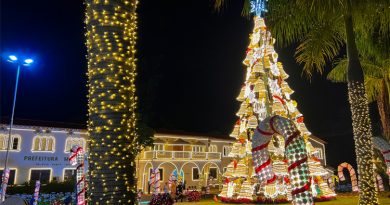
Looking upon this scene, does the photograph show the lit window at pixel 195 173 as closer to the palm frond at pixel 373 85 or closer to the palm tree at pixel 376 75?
the palm tree at pixel 376 75

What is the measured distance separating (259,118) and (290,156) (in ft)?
46.9

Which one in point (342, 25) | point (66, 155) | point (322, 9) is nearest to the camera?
point (322, 9)

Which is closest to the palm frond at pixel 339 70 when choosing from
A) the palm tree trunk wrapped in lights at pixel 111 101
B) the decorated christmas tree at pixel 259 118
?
the decorated christmas tree at pixel 259 118

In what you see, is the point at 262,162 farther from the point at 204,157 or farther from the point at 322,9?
the point at 204,157

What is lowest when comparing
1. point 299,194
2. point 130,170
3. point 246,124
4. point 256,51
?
point 299,194

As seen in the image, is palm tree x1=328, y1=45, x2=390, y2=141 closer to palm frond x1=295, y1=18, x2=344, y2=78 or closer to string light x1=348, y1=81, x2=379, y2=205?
palm frond x1=295, y1=18, x2=344, y2=78

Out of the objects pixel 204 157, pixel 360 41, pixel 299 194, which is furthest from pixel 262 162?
pixel 204 157

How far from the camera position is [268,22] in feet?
39.7

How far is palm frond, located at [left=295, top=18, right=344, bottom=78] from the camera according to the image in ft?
39.9

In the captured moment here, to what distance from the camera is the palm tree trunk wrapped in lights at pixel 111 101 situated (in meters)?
4.81

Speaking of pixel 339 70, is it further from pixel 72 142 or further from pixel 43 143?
pixel 43 143

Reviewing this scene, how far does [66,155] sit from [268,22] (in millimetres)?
27276

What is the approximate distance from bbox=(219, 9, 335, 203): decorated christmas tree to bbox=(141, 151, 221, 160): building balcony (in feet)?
65.1

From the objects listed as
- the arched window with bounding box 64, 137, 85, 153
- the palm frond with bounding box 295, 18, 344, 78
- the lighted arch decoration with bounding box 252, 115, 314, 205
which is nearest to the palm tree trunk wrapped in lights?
the lighted arch decoration with bounding box 252, 115, 314, 205
